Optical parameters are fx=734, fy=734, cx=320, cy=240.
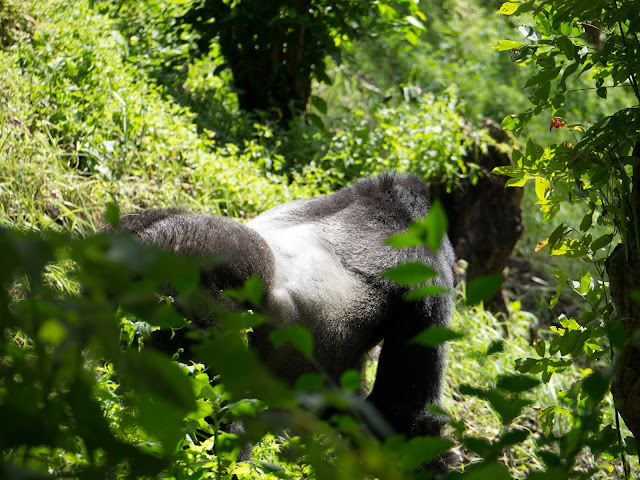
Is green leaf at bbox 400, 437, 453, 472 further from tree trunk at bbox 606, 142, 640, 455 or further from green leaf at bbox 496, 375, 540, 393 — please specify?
tree trunk at bbox 606, 142, 640, 455

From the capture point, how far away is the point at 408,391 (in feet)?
9.52

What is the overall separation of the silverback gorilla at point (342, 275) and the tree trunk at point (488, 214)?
210cm

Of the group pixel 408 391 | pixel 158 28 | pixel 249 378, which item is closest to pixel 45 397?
pixel 249 378

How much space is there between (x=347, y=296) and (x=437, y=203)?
6.41ft

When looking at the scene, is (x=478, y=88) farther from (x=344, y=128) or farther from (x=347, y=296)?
(x=347, y=296)

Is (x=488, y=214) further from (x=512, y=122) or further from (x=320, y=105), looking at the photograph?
(x=512, y=122)

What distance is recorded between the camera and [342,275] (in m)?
2.78

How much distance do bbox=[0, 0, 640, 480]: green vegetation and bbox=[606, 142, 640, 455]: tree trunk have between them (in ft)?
0.15

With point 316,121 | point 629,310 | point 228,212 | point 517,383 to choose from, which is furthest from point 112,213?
point 316,121

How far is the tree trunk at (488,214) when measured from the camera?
17.6 ft

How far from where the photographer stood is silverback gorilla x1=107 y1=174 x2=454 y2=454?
2.22 m

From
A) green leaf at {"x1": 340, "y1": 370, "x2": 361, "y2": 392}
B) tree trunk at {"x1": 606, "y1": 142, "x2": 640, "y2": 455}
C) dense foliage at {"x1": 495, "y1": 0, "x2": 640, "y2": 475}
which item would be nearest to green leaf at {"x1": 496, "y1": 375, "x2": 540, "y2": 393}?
green leaf at {"x1": 340, "y1": 370, "x2": 361, "y2": 392}

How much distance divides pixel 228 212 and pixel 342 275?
1717mm

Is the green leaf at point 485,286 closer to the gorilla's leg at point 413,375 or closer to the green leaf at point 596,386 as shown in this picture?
the green leaf at point 596,386
